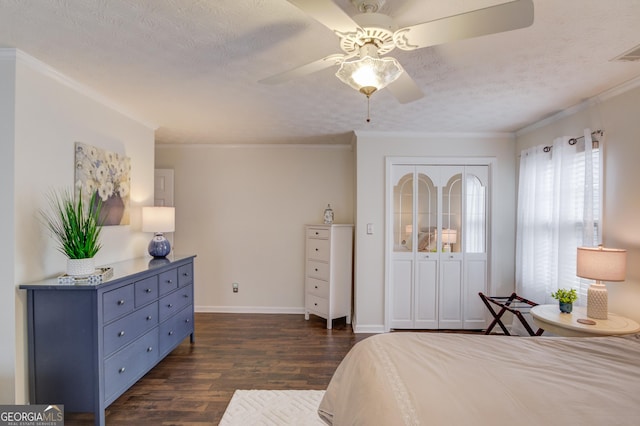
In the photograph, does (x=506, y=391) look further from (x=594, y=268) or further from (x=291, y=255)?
(x=291, y=255)

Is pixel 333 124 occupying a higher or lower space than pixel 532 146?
higher

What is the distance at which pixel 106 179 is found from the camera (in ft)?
9.16

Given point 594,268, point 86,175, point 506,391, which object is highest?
point 86,175

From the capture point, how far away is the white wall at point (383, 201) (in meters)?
3.79

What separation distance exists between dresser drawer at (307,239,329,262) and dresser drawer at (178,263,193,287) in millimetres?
1550

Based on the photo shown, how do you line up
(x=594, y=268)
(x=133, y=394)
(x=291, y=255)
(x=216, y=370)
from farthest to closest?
(x=291, y=255), (x=216, y=370), (x=133, y=394), (x=594, y=268)

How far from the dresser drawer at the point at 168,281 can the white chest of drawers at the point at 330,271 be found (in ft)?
5.85

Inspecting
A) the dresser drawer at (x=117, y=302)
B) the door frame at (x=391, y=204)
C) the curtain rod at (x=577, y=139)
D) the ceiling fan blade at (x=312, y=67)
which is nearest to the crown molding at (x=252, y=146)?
the door frame at (x=391, y=204)

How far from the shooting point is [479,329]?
3844mm

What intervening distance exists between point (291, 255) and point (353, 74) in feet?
11.4

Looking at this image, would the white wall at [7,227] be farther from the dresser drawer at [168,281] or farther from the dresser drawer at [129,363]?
the dresser drawer at [168,281]

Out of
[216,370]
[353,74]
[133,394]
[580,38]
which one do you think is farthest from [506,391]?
[133,394]

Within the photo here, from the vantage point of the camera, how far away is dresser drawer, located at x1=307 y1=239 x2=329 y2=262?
407 cm

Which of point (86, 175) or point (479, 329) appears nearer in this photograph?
point (86, 175)
